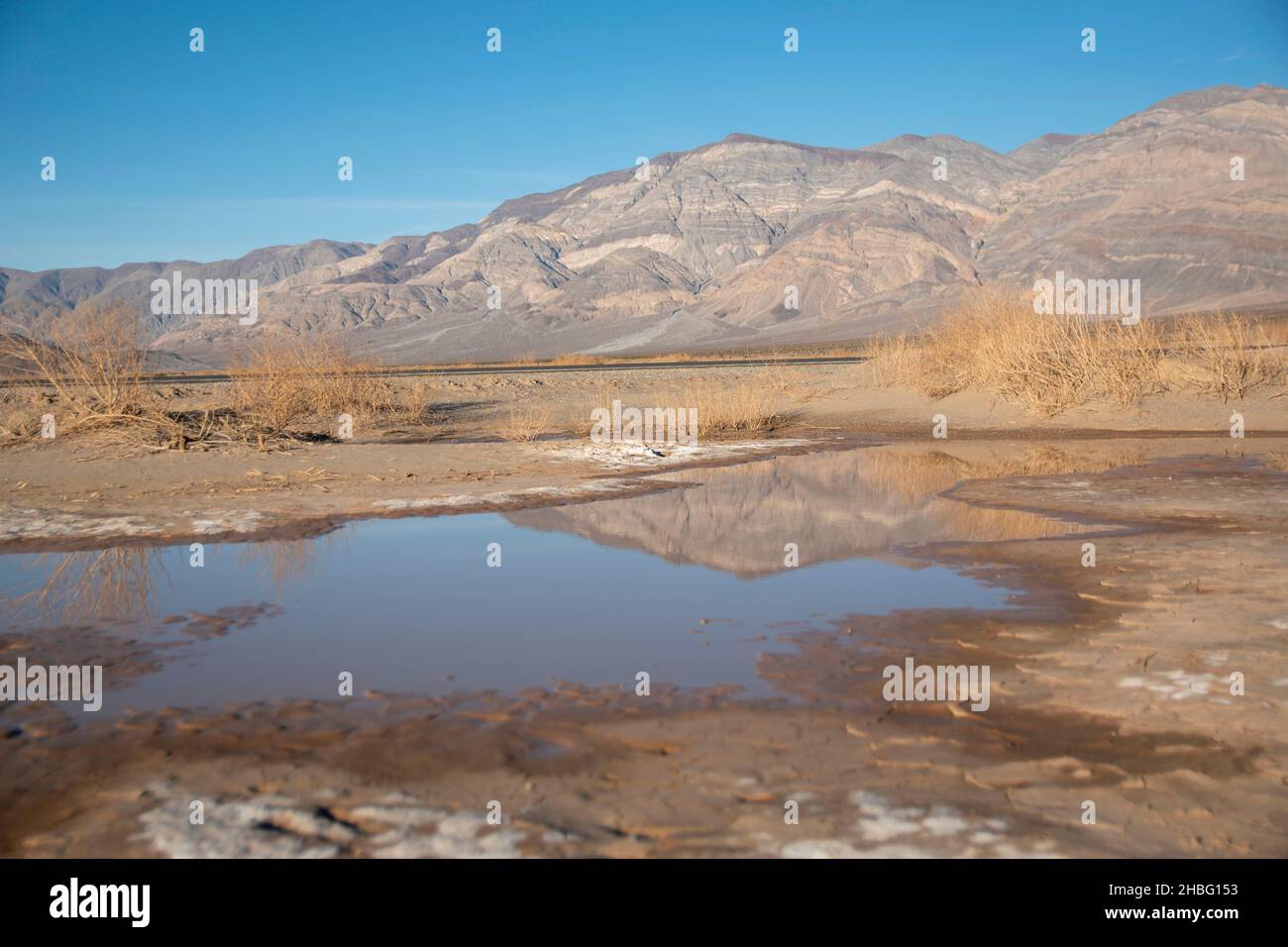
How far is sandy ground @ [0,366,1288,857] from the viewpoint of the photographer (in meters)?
4.11

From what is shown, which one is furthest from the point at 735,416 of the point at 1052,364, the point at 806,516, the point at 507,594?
the point at 507,594

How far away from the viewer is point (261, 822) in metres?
4.29

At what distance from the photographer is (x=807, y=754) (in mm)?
4922

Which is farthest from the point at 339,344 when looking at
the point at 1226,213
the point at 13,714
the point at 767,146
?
the point at 767,146

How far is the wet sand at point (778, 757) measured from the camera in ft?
13.5

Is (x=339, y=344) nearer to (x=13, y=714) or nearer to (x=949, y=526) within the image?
(x=949, y=526)

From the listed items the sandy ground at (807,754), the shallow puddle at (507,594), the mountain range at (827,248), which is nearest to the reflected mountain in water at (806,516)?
the shallow puddle at (507,594)

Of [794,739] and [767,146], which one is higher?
[767,146]

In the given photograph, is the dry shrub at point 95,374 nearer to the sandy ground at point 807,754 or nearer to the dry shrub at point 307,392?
the dry shrub at point 307,392

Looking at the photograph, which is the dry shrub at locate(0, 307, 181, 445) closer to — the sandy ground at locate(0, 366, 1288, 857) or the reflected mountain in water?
the reflected mountain in water

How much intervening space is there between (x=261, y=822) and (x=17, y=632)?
421 cm

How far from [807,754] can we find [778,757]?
0.48ft
